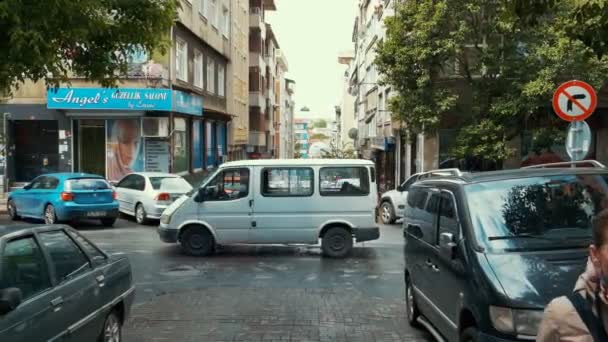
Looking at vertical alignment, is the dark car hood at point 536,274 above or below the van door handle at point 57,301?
above

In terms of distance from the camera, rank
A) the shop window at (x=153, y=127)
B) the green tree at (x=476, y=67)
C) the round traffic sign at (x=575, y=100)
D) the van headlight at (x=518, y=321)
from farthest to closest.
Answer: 1. the shop window at (x=153, y=127)
2. the green tree at (x=476, y=67)
3. the round traffic sign at (x=575, y=100)
4. the van headlight at (x=518, y=321)

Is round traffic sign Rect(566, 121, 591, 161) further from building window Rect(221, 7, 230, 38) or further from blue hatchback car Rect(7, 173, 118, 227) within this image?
building window Rect(221, 7, 230, 38)

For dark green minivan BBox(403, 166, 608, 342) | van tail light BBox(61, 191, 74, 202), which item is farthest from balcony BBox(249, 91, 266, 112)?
dark green minivan BBox(403, 166, 608, 342)

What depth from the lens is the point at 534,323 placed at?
432 centimetres

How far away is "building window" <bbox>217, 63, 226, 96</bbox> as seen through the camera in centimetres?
3950

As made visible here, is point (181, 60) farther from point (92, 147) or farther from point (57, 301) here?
point (57, 301)

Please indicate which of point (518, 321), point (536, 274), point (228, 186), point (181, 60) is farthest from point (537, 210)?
point (181, 60)

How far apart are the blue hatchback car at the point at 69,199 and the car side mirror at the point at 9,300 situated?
1366cm

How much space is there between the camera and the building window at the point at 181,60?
94.7 feet

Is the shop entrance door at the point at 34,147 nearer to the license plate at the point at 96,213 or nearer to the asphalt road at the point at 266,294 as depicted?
the license plate at the point at 96,213

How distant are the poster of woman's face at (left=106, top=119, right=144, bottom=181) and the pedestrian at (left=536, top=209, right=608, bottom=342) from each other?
24.5m

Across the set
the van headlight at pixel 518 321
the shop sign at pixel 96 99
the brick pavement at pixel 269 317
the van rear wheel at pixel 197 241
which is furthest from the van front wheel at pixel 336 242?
the shop sign at pixel 96 99

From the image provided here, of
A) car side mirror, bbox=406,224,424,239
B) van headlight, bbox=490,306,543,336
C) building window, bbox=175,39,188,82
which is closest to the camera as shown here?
van headlight, bbox=490,306,543,336

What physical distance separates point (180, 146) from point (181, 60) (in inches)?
150
